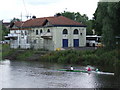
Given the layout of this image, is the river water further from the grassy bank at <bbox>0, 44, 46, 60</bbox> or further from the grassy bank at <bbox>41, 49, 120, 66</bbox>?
the grassy bank at <bbox>0, 44, 46, 60</bbox>

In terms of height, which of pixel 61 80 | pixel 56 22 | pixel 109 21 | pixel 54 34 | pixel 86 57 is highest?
pixel 56 22

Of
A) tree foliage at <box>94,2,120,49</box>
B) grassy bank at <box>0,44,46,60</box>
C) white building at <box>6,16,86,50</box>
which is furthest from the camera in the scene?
white building at <box>6,16,86,50</box>

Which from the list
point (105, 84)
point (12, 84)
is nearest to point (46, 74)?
point (12, 84)

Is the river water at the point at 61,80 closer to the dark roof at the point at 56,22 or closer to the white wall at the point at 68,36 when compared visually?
the white wall at the point at 68,36

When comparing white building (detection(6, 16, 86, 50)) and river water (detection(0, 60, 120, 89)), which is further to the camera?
white building (detection(6, 16, 86, 50))

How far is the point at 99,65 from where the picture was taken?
1887 inches

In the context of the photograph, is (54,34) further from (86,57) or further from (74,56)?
(86,57)

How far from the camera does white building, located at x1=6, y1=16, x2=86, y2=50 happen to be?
66.2m

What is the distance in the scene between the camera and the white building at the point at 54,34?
66.2m

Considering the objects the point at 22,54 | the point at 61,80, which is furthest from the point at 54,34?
the point at 61,80

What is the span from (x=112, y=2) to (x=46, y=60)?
2053cm

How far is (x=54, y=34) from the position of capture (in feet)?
217

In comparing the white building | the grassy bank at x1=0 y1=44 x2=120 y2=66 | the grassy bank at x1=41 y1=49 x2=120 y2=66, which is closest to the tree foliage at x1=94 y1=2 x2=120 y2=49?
the grassy bank at x1=41 y1=49 x2=120 y2=66

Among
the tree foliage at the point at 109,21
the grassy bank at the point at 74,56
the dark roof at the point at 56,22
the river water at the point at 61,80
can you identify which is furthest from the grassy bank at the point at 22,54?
the river water at the point at 61,80
